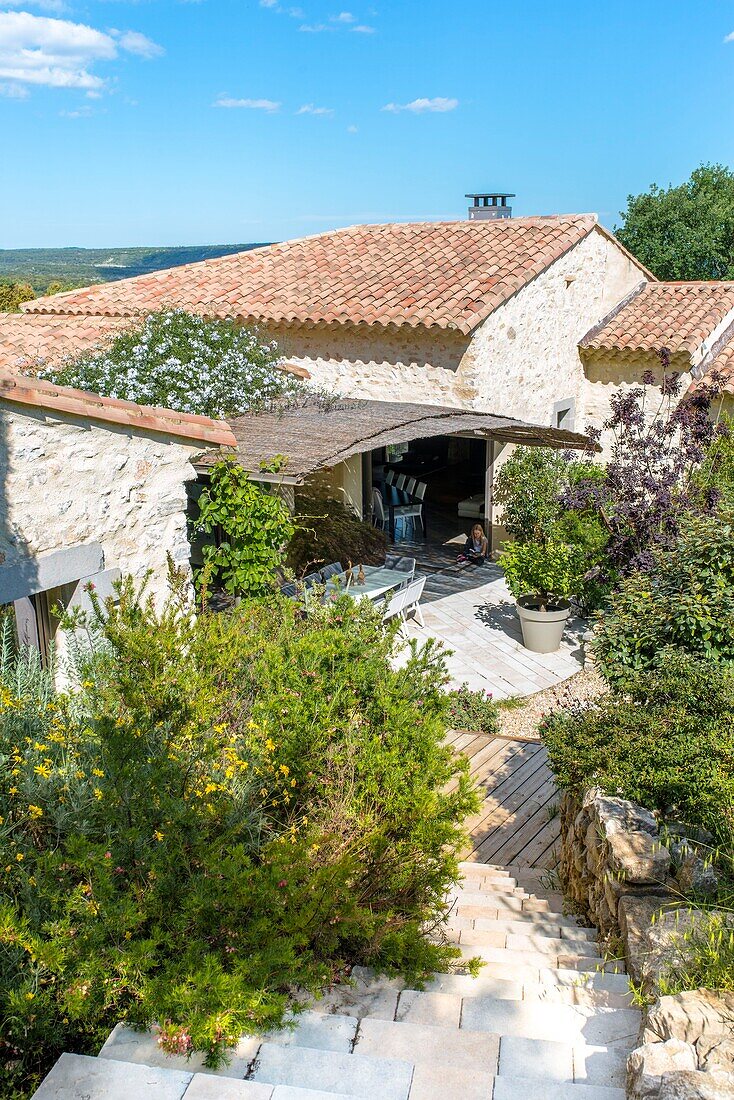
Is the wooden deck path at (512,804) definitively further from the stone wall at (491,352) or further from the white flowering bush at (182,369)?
the stone wall at (491,352)

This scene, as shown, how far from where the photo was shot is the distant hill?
3859 centimetres

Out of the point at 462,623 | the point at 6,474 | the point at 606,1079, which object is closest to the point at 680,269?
the point at 462,623

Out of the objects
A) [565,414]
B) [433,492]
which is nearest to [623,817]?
[565,414]

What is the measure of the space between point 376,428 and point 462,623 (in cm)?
327

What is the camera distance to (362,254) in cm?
1493

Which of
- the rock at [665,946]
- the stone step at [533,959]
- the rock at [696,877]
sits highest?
the rock at [665,946]

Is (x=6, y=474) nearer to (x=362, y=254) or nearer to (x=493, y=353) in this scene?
(x=493, y=353)

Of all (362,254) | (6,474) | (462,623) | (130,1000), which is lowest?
(462,623)

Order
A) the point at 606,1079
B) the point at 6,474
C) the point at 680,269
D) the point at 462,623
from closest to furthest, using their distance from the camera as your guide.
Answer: the point at 606,1079, the point at 6,474, the point at 462,623, the point at 680,269

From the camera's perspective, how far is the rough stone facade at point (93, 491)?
18.3 ft

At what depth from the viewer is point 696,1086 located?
2102mm

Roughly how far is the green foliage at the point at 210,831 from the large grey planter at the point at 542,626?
541 centimetres

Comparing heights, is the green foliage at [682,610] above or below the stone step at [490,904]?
above

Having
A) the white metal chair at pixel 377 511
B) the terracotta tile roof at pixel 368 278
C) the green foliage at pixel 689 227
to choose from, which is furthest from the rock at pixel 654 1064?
the green foliage at pixel 689 227
